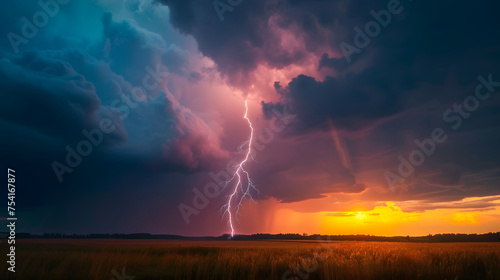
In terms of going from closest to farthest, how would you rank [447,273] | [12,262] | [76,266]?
[447,273]
[12,262]
[76,266]

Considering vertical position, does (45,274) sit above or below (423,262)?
below

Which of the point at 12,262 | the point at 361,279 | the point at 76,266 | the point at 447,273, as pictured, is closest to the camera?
the point at 361,279

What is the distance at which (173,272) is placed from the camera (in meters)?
10.9

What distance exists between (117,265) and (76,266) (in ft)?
7.35

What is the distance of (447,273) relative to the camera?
31.4ft

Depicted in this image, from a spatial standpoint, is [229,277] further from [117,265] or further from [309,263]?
[117,265]

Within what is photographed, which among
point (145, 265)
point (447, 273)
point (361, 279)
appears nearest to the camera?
point (361, 279)

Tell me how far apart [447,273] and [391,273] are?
196 centimetres

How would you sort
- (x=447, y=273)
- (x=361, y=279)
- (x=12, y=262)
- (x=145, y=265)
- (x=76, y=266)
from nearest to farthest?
1. (x=361, y=279)
2. (x=447, y=273)
3. (x=12, y=262)
4. (x=76, y=266)
5. (x=145, y=265)

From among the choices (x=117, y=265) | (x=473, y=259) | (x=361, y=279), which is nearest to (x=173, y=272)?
(x=117, y=265)

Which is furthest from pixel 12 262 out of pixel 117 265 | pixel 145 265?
pixel 145 265

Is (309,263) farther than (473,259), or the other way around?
(473,259)

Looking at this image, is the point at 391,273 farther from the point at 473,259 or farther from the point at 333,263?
the point at 473,259

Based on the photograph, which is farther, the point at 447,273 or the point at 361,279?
the point at 447,273
